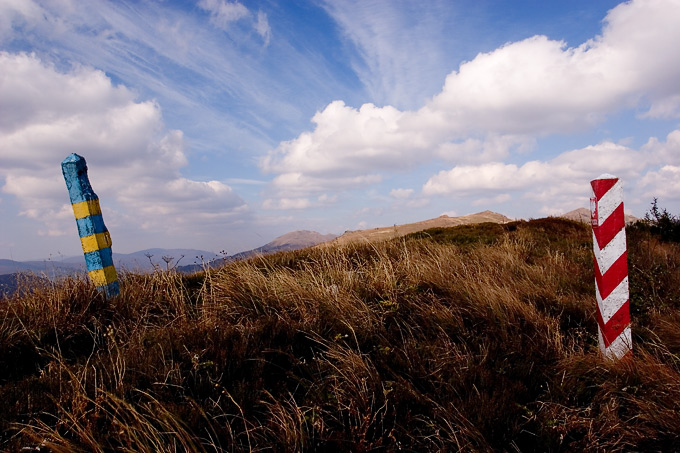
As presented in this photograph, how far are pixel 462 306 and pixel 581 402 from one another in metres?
1.97

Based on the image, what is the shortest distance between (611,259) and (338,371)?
2.58 metres

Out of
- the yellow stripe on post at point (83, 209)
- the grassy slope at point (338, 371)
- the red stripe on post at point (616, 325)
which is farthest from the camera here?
the yellow stripe on post at point (83, 209)

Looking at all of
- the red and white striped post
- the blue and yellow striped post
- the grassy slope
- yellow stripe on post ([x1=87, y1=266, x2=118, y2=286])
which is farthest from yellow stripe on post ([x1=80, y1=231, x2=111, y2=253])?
the red and white striped post

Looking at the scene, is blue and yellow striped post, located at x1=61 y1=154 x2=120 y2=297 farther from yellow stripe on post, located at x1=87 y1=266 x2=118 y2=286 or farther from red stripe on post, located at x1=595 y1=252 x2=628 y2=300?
red stripe on post, located at x1=595 y1=252 x2=628 y2=300

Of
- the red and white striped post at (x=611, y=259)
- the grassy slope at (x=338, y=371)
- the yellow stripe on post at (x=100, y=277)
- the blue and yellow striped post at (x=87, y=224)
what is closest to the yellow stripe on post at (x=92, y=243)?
the blue and yellow striped post at (x=87, y=224)

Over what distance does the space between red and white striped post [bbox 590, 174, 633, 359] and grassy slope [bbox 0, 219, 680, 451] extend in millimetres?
275

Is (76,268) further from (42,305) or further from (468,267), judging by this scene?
(468,267)

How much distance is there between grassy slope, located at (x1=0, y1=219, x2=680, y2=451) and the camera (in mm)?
2377

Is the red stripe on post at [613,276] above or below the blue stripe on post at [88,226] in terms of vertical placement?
below

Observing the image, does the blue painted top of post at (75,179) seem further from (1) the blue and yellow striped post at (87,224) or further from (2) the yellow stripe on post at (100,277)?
(2) the yellow stripe on post at (100,277)

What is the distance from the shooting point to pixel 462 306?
4.82 metres

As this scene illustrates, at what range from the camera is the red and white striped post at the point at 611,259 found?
138 inches

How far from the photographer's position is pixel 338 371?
2.98m

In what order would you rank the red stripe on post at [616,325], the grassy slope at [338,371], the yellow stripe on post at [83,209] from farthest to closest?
1. the yellow stripe on post at [83,209]
2. the red stripe on post at [616,325]
3. the grassy slope at [338,371]
